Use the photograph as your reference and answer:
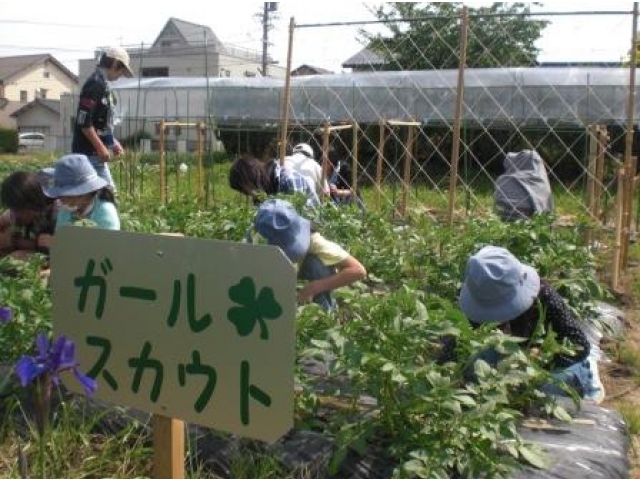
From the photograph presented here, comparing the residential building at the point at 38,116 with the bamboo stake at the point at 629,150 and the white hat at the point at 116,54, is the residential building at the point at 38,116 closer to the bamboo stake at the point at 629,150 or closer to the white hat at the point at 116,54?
the white hat at the point at 116,54

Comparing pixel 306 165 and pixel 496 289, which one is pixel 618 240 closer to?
pixel 306 165

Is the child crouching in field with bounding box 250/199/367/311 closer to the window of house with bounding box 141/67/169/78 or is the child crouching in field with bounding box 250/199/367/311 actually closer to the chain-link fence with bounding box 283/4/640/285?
the chain-link fence with bounding box 283/4/640/285

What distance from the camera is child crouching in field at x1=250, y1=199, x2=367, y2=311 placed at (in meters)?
2.53

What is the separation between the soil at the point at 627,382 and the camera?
2.34 metres

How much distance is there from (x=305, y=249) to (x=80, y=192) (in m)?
0.86

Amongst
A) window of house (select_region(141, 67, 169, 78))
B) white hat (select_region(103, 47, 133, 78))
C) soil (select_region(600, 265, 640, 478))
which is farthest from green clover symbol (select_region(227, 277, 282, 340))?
window of house (select_region(141, 67, 169, 78))

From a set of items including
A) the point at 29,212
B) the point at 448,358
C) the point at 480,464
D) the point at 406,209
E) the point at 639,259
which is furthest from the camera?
the point at 406,209

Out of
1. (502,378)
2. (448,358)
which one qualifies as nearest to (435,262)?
(448,358)

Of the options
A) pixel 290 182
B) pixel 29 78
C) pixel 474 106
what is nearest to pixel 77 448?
pixel 290 182

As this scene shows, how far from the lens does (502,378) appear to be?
1772mm

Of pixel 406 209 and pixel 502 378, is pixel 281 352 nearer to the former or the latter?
pixel 502 378

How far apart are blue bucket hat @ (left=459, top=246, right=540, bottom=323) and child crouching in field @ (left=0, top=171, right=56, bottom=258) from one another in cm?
178

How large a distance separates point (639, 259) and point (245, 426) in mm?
4939

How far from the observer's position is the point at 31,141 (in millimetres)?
32781
